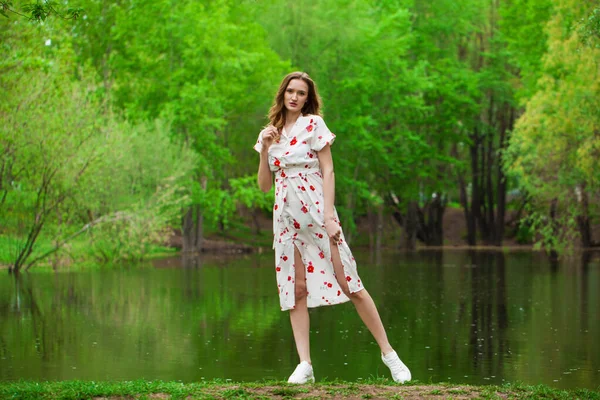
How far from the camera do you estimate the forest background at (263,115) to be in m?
23.6

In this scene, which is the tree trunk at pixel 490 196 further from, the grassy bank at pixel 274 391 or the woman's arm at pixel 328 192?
the grassy bank at pixel 274 391

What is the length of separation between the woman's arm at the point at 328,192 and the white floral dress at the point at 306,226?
0.19 ft

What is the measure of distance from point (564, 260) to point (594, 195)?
401 centimetres

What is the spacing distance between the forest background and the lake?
117 inches

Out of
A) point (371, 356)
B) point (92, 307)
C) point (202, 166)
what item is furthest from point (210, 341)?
point (202, 166)

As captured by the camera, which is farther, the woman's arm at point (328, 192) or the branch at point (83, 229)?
the branch at point (83, 229)

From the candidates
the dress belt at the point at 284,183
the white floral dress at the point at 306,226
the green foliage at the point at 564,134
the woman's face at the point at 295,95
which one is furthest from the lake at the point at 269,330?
the green foliage at the point at 564,134

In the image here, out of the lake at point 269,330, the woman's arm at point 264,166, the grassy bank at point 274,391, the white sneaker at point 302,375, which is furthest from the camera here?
the lake at point 269,330

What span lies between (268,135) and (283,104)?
0.34 meters

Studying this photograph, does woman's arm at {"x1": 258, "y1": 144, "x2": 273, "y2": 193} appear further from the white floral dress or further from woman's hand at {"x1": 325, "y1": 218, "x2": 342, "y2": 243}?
woman's hand at {"x1": 325, "y1": 218, "x2": 342, "y2": 243}

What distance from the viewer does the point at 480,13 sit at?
50344mm

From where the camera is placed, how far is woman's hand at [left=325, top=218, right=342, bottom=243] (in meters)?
7.04

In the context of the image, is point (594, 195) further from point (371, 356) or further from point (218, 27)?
point (371, 356)

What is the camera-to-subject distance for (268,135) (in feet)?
23.7
